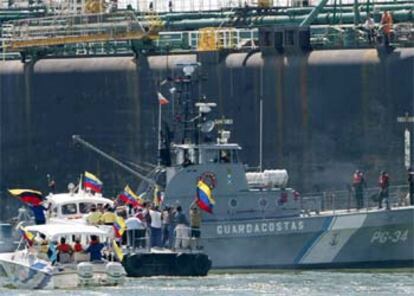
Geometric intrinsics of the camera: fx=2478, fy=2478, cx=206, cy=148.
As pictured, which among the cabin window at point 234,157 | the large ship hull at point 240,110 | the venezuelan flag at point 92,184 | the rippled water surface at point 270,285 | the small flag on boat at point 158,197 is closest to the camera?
the rippled water surface at point 270,285

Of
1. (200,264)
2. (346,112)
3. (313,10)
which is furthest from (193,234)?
(313,10)

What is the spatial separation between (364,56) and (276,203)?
23.6 feet

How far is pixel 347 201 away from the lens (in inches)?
2261

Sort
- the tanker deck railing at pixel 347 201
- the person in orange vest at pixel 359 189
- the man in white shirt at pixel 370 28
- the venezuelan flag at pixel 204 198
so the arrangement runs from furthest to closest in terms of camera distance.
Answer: the man in white shirt at pixel 370 28 → the person in orange vest at pixel 359 189 → the tanker deck railing at pixel 347 201 → the venezuelan flag at pixel 204 198

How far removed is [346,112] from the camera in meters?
60.7

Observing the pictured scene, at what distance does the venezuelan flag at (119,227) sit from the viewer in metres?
52.5

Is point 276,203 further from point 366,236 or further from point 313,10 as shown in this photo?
point 313,10

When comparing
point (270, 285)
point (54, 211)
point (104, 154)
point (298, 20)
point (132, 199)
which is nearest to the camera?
point (270, 285)

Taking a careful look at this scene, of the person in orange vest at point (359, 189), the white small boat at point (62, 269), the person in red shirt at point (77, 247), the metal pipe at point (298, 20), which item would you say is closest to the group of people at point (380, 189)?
the person in orange vest at point (359, 189)

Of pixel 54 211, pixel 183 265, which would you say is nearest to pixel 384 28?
pixel 54 211

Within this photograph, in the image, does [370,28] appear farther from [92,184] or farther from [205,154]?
[92,184]

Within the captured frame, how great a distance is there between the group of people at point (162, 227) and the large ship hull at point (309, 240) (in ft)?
2.14

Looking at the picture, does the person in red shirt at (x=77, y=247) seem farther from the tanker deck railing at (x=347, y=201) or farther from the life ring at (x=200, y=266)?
the tanker deck railing at (x=347, y=201)

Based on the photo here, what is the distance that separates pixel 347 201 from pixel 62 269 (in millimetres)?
10037
